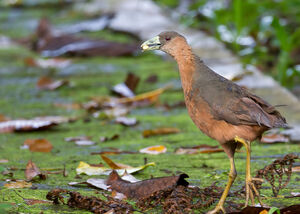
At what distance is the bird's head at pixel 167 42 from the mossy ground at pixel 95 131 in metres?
0.68

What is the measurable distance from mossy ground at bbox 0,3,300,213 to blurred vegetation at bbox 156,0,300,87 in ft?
2.82

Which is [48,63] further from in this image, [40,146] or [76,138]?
[40,146]

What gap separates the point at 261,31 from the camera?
6766 millimetres

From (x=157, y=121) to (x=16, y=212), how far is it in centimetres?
230

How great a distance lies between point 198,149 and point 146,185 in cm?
105

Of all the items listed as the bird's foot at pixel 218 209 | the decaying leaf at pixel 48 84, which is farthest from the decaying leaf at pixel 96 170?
the decaying leaf at pixel 48 84

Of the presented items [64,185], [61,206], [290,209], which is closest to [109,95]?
[64,185]

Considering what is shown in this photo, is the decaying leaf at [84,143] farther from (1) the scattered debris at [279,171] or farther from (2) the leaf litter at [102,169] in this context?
(1) the scattered debris at [279,171]

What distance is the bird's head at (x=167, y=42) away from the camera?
284cm

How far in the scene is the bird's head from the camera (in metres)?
2.84

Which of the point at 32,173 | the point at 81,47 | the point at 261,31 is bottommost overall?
the point at 32,173

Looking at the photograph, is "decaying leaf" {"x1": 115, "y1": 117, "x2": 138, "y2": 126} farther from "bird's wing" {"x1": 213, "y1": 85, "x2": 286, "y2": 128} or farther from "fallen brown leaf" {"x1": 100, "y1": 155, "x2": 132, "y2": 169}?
"bird's wing" {"x1": 213, "y1": 85, "x2": 286, "y2": 128}

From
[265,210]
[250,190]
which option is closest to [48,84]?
[250,190]

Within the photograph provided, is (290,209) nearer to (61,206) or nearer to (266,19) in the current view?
(61,206)
